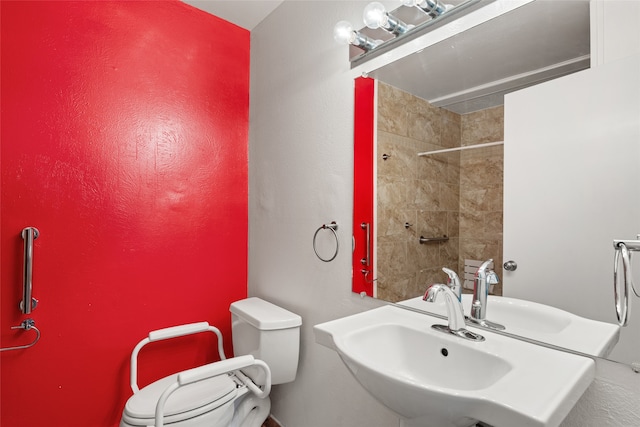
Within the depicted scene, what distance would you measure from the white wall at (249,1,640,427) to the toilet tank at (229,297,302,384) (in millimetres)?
80

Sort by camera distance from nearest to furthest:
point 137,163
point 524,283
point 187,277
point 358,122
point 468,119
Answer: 1. point 524,283
2. point 468,119
3. point 358,122
4. point 137,163
5. point 187,277

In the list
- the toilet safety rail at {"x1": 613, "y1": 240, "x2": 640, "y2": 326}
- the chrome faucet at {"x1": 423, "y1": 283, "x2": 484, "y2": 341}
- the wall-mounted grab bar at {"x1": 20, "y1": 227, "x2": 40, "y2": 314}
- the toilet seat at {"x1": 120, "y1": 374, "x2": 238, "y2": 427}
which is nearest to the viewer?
the toilet safety rail at {"x1": 613, "y1": 240, "x2": 640, "y2": 326}

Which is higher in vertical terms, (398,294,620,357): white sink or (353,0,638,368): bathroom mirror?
(353,0,638,368): bathroom mirror

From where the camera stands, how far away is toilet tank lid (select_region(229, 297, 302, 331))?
1543 mm

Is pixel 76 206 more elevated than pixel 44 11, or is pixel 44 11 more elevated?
pixel 44 11

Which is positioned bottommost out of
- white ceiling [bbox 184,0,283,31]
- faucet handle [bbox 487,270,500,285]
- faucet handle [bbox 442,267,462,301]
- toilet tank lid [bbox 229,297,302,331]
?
toilet tank lid [bbox 229,297,302,331]

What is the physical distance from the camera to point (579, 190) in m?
0.84

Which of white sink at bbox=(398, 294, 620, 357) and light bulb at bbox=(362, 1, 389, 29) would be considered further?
light bulb at bbox=(362, 1, 389, 29)

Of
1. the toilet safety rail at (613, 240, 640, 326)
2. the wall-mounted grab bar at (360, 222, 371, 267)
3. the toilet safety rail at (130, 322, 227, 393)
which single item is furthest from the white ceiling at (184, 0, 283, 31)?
the toilet safety rail at (613, 240, 640, 326)

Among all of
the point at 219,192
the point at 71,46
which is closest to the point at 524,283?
the point at 219,192

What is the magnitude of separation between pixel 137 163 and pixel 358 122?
115 centimetres

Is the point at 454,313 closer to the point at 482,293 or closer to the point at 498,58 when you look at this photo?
the point at 482,293

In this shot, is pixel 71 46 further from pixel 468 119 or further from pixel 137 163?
pixel 468 119

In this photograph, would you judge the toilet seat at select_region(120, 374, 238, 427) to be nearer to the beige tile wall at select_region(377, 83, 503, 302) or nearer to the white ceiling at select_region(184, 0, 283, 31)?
the beige tile wall at select_region(377, 83, 503, 302)
